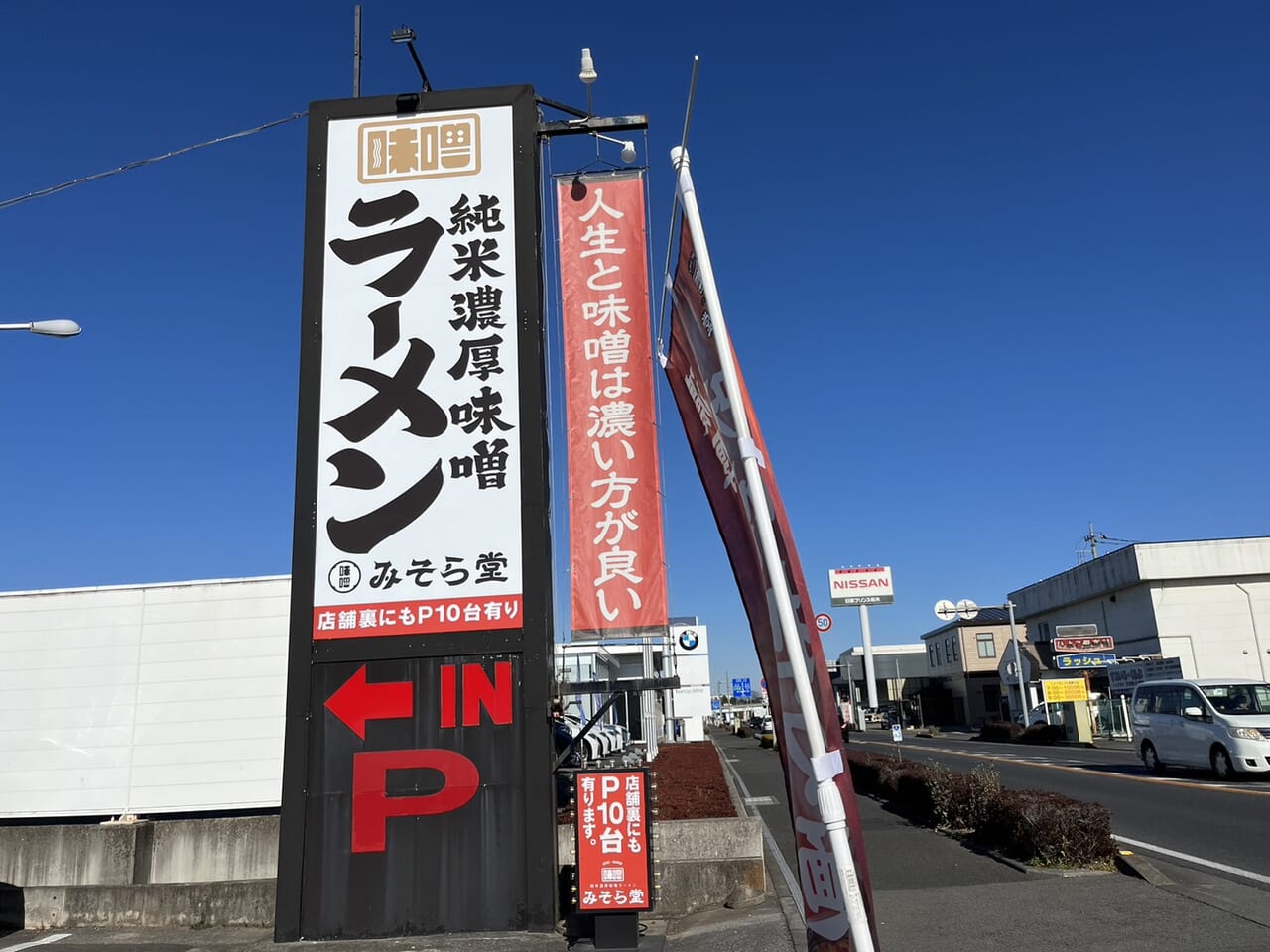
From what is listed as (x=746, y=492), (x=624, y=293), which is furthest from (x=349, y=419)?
(x=746, y=492)

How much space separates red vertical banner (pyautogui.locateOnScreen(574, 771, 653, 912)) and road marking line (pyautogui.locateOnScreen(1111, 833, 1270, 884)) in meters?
5.58

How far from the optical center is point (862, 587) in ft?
226

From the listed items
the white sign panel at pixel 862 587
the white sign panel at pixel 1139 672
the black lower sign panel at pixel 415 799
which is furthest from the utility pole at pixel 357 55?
the white sign panel at pixel 862 587

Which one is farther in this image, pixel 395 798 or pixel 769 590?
pixel 395 798

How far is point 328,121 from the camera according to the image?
32.0 ft

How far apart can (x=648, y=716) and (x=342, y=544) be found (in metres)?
17.8

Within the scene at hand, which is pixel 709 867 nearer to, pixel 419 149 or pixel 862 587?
pixel 419 149

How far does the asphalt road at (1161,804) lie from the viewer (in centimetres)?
1033

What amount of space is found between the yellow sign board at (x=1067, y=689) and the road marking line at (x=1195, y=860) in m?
27.1

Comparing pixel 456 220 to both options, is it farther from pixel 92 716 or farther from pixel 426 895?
pixel 92 716

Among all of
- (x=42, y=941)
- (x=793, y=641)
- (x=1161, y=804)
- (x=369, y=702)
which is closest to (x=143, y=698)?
(x=42, y=941)

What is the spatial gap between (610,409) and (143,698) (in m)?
9.55

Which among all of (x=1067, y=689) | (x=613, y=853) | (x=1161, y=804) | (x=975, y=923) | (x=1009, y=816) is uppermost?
(x=1067, y=689)

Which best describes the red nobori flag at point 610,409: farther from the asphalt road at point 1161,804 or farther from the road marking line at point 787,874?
the asphalt road at point 1161,804
